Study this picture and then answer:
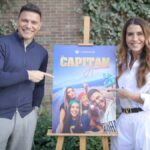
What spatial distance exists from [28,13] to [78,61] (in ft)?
2.14

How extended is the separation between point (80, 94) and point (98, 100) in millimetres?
177

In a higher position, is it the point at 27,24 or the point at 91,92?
the point at 27,24

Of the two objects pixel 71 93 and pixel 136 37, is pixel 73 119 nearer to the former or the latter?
pixel 71 93

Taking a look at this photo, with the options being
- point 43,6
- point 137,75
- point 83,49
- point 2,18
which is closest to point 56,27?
point 43,6

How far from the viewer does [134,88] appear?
3197mm

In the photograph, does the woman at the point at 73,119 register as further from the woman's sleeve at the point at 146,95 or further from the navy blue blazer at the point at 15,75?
the woman's sleeve at the point at 146,95

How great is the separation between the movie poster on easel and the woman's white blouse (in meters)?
0.17

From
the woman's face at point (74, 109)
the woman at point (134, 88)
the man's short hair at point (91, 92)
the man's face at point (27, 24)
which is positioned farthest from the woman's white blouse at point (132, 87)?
the man's face at point (27, 24)

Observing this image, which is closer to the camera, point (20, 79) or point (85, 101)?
point (20, 79)

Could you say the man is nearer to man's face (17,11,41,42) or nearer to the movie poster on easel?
man's face (17,11,41,42)

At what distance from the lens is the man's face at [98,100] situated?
3445 millimetres

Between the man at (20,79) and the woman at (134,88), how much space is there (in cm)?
74

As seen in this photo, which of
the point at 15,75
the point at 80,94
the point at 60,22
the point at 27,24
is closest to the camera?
the point at 15,75

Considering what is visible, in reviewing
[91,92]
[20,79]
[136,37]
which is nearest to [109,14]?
[91,92]
